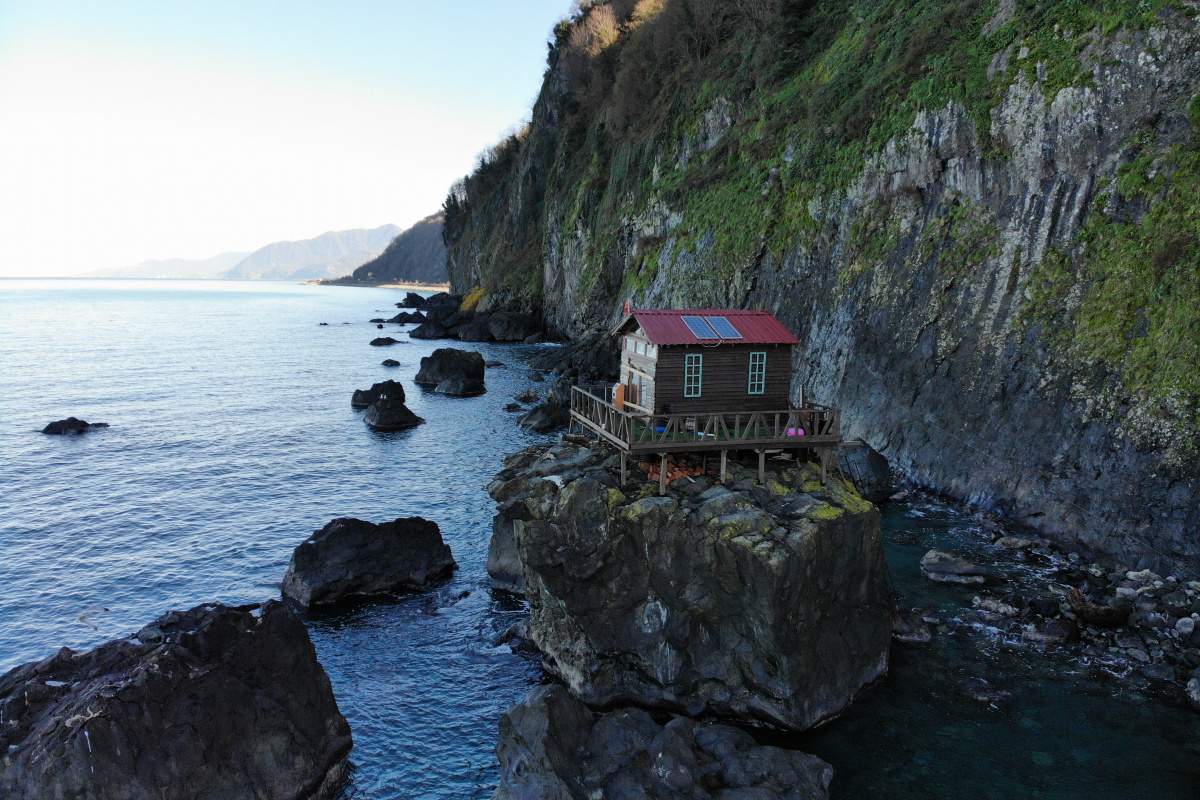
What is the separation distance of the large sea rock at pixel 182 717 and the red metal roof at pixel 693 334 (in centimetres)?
1451

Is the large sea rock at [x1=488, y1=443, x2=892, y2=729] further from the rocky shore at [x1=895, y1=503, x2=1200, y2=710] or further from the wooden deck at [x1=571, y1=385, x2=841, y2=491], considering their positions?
the rocky shore at [x1=895, y1=503, x2=1200, y2=710]

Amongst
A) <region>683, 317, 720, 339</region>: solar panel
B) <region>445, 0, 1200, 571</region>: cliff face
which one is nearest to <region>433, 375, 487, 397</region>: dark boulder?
<region>445, 0, 1200, 571</region>: cliff face

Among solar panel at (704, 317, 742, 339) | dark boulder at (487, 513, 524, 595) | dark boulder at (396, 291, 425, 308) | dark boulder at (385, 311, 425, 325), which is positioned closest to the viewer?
solar panel at (704, 317, 742, 339)

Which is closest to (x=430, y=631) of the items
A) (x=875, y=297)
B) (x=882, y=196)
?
(x=875, y=297)

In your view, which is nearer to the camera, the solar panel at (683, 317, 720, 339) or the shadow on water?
the shadow on water

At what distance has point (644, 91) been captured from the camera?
84500 mm

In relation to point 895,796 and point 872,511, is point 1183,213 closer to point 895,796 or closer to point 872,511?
point 872,511

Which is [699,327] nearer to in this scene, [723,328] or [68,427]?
[723,328]

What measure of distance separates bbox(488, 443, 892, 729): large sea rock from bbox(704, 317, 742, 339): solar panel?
566cm

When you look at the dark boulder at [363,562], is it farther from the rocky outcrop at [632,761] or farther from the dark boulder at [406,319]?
the dark boulder at [406,319]

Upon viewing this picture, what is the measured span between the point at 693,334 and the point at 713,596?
9.25 m

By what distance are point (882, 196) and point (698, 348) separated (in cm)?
2474


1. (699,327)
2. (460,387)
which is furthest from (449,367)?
(699,327)

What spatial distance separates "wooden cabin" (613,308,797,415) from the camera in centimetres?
2520
